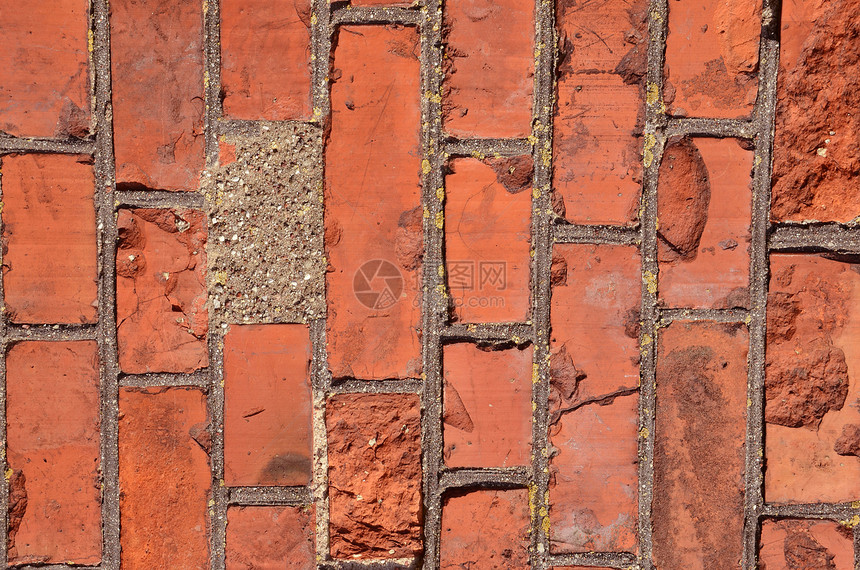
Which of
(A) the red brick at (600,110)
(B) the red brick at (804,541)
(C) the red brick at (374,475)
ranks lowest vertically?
(B) the red brick at (804,541)

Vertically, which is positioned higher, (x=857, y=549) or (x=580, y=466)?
(x=580, y=466)

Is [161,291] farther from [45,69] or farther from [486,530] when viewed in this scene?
[486,530]

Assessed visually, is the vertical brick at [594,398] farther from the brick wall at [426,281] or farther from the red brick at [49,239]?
the red brick at [49,239]

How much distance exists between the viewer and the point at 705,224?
48.1 inches

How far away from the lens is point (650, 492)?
126 cm

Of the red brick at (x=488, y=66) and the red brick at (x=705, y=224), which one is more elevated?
the red brick at (x=488, y=66)

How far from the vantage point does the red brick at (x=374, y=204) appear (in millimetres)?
1189

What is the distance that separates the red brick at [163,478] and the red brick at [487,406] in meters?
0.55

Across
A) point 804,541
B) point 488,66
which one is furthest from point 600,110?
point 804,541

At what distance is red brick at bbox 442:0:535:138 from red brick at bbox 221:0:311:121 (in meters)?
0.32

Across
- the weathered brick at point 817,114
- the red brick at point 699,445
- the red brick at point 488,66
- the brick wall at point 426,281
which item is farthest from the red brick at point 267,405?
the weathered brick at point 817,114

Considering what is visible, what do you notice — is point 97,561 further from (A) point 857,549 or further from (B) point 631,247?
(A) point 857,549

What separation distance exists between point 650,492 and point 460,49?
106 centimetres

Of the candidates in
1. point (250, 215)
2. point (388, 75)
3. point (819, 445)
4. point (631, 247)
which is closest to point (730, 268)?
point (631, 247)
